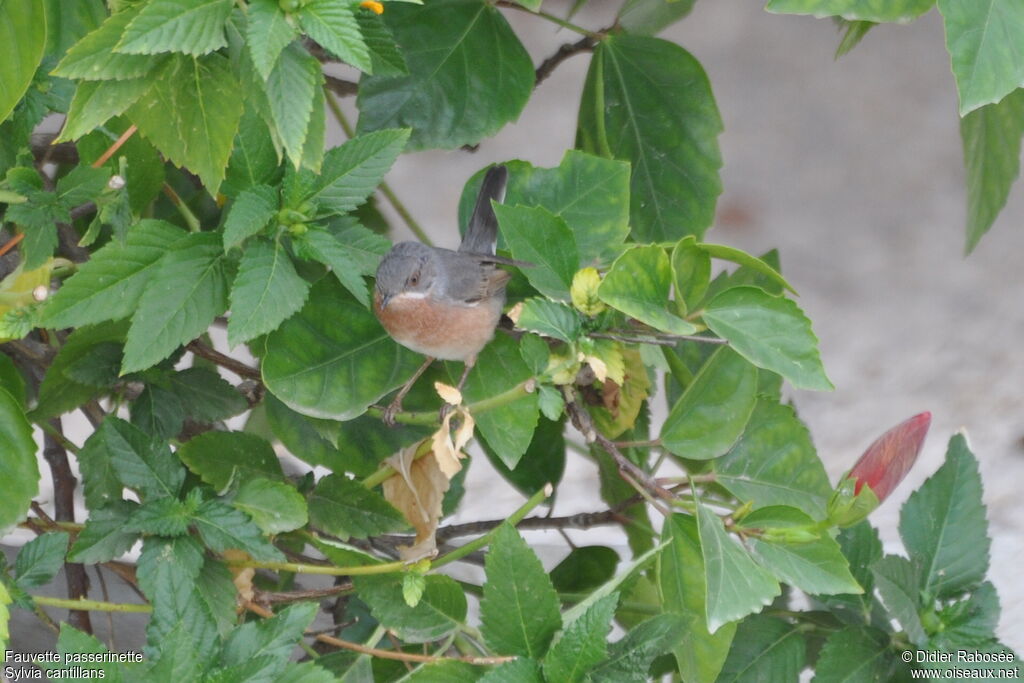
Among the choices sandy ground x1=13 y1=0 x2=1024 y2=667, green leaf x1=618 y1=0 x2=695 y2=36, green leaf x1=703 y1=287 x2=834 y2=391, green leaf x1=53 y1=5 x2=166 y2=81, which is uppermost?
green leaf x1=53 y1=5 x2=166 y2=81

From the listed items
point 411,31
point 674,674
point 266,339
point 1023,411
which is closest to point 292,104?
point 266,339

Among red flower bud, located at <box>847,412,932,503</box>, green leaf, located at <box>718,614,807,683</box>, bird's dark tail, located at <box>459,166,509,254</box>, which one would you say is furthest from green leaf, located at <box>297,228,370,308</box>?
green leaf, located at <box>718,614,807,683</box>

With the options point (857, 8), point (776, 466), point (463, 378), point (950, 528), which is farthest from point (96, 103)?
point (950, 528)

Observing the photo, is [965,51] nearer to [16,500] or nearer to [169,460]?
[169,460]

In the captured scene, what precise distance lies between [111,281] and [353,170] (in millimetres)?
246

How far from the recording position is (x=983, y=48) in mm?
1008

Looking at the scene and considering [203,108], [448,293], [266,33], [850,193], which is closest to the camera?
[266,33]

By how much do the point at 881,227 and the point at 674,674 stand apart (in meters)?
Result: 1.96

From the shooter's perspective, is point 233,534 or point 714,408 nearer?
point 233,534

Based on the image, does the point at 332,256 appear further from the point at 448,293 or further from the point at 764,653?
the point at 764,653

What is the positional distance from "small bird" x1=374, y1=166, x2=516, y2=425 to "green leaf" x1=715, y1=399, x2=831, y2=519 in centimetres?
30

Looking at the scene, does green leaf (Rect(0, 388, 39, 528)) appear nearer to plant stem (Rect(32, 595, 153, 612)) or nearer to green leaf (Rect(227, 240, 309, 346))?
plant stem (Rect(32, 595, 153, 612))

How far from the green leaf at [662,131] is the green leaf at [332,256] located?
16.2 inches

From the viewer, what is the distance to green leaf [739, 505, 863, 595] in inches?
41.8
